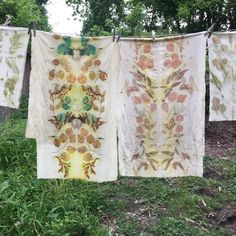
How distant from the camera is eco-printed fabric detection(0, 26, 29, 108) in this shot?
418cm

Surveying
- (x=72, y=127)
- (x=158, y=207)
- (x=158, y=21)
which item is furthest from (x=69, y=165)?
(x=158, y=21)

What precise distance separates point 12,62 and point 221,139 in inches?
208

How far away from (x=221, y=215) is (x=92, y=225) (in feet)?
5.06

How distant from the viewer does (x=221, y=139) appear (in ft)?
28.5

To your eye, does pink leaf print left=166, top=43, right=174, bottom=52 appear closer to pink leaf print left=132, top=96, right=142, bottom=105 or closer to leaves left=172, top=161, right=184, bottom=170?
pink leaf print left=132, top=96, right=142, bottom=105

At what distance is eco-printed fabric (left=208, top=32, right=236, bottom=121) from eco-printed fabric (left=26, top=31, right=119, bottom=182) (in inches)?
33.6

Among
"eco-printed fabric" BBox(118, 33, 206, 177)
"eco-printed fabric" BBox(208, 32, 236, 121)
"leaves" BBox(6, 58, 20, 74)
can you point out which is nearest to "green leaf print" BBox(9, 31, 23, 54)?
"leaves" BBox(6, 58, 20, 74)

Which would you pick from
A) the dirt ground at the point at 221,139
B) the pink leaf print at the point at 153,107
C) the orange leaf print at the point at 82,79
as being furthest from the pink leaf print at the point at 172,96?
the dirt ground at the point at 221,139

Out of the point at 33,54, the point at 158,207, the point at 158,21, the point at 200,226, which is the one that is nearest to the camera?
the point at 33,54

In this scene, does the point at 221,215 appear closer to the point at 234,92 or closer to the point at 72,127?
the point at 234,92

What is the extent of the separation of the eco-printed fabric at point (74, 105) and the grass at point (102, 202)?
0.68 m

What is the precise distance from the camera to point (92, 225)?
15.8 ft

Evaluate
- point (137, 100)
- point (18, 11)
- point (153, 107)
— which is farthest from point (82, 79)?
point (18, 11)

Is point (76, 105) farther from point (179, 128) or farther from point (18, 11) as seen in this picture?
point (18, 11)
